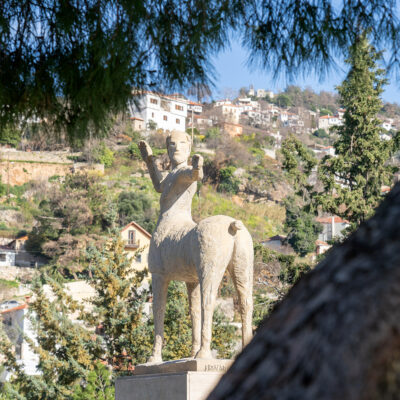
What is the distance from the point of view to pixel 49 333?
13461 millimetres

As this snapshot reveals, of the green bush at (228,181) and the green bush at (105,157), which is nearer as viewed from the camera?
the green bush at (228,181)

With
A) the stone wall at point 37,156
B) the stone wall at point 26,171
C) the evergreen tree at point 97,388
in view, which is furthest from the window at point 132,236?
the evergreen tree at point 97,388

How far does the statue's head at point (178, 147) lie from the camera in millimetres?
6578

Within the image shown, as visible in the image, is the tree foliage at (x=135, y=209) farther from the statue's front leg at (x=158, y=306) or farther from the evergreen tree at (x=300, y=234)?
the statue's front leg at (x=158, y=306)

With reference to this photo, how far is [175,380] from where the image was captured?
542cm

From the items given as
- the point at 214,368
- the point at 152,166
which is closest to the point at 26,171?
the point at 152,166

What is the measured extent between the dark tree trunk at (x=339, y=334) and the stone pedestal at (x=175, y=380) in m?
4.13

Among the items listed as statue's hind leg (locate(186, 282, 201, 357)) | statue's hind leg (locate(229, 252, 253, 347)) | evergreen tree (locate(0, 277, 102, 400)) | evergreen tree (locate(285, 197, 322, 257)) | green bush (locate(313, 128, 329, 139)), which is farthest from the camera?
green bush (locate(313, 128, 329, 139))

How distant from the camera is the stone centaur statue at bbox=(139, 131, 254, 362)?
18.4ft

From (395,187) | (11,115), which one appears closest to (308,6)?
(11,115)

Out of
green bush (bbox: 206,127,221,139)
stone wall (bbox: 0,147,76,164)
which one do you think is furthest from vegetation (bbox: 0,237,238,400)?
green bush (bbox: 206,127,221,139)

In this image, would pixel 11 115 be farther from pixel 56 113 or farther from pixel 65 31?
pixel 65 31

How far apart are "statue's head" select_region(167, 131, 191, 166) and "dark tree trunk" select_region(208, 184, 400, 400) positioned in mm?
5548

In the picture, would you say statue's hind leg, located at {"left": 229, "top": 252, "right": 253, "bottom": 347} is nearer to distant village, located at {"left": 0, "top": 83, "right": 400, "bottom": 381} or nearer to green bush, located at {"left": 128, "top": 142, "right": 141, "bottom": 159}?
distant village, located at {"left": 0, "top": 83, "right": 400, "bottom": 381}
